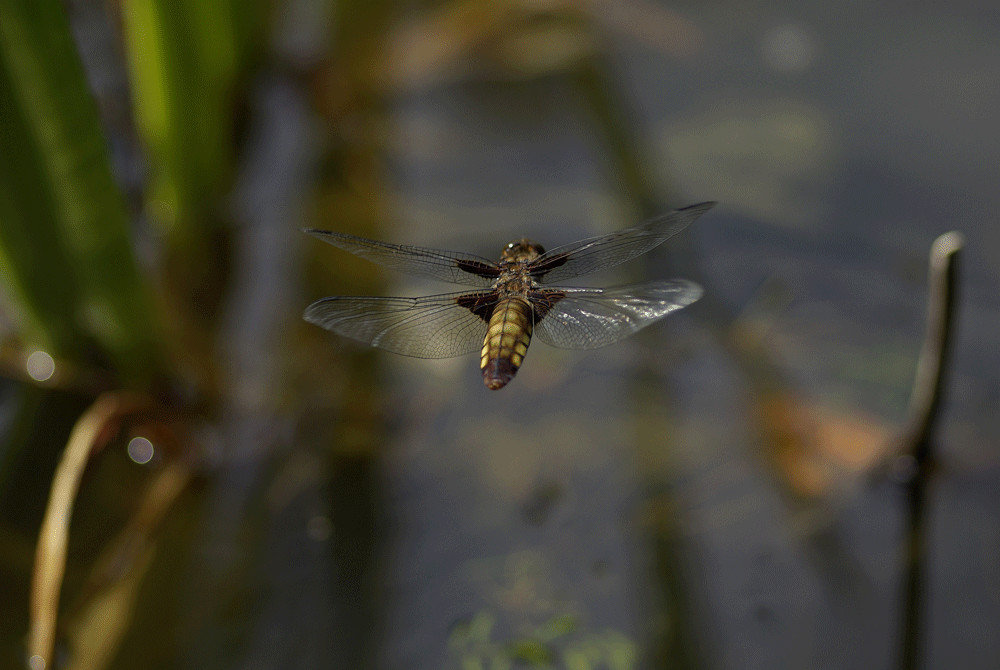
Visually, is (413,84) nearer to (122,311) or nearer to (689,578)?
(122,311)

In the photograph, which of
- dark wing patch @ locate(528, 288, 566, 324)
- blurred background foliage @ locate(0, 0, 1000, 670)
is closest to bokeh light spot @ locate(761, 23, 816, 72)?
blurred background foliage @ locate(0, 0, 1000, 670)

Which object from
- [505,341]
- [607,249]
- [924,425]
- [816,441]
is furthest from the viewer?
[816,441]

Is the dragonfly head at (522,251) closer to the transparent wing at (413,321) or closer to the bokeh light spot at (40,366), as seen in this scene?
the transparent wing at (413,321)

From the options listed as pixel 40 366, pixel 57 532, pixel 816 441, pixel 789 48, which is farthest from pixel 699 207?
pixel 789 48

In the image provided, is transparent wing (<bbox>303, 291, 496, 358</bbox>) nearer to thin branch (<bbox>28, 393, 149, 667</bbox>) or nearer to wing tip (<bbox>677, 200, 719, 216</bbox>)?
wing tip (<bbox>677, 200, 719, 216</bbox>)

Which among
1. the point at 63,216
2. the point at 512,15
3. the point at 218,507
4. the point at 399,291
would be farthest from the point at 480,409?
the point at 512,15

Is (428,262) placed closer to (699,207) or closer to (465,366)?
(699,207)

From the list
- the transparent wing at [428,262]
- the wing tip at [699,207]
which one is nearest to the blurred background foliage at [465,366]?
the transparent wing at [428,262]
